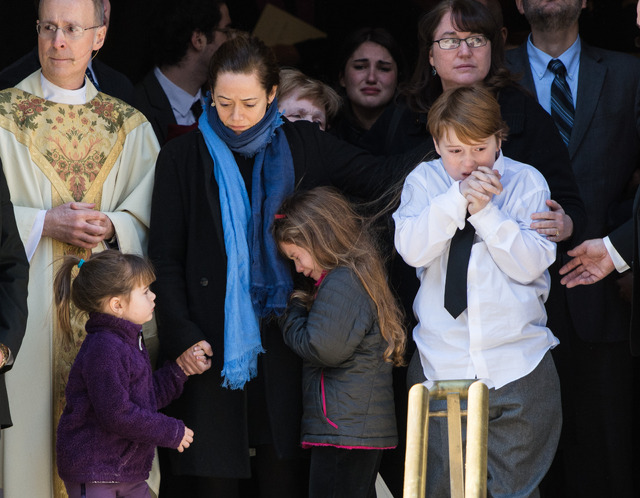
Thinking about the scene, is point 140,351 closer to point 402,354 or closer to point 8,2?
point 402,354

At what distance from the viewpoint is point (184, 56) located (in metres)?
4.88

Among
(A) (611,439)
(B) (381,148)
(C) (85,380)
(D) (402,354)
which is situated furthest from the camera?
(A) (611,439)

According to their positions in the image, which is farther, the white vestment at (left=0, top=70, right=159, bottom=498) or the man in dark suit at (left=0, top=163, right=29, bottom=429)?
the white vestment at (left=0, top=70, right=159, bottom=498)

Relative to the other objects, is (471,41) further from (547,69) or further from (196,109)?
(196,109)

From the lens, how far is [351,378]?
10.9 ft

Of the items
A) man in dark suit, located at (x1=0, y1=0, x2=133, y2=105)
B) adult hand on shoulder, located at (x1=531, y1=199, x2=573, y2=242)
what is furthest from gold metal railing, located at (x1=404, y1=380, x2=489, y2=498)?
man in dark suit, located at (x1=0, y1=0, x2=133, y2=105)

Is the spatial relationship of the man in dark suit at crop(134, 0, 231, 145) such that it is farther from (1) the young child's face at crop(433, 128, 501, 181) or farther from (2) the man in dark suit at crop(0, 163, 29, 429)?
(1) the young child's face at crop(433, 128, 501, 181)

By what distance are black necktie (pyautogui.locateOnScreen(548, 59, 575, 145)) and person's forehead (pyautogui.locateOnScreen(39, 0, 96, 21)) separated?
1943 mm

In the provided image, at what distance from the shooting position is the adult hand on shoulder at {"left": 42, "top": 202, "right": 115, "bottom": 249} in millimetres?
3453

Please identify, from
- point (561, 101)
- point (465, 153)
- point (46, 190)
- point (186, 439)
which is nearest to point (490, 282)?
point (465, 153)

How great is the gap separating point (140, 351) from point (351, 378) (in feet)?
2.30

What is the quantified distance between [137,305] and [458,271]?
1.04m

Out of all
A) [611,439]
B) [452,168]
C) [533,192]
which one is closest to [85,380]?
[452,168]

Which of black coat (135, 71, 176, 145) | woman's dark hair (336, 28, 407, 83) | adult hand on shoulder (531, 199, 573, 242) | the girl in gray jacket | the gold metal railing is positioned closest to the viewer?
the gold metal railing
